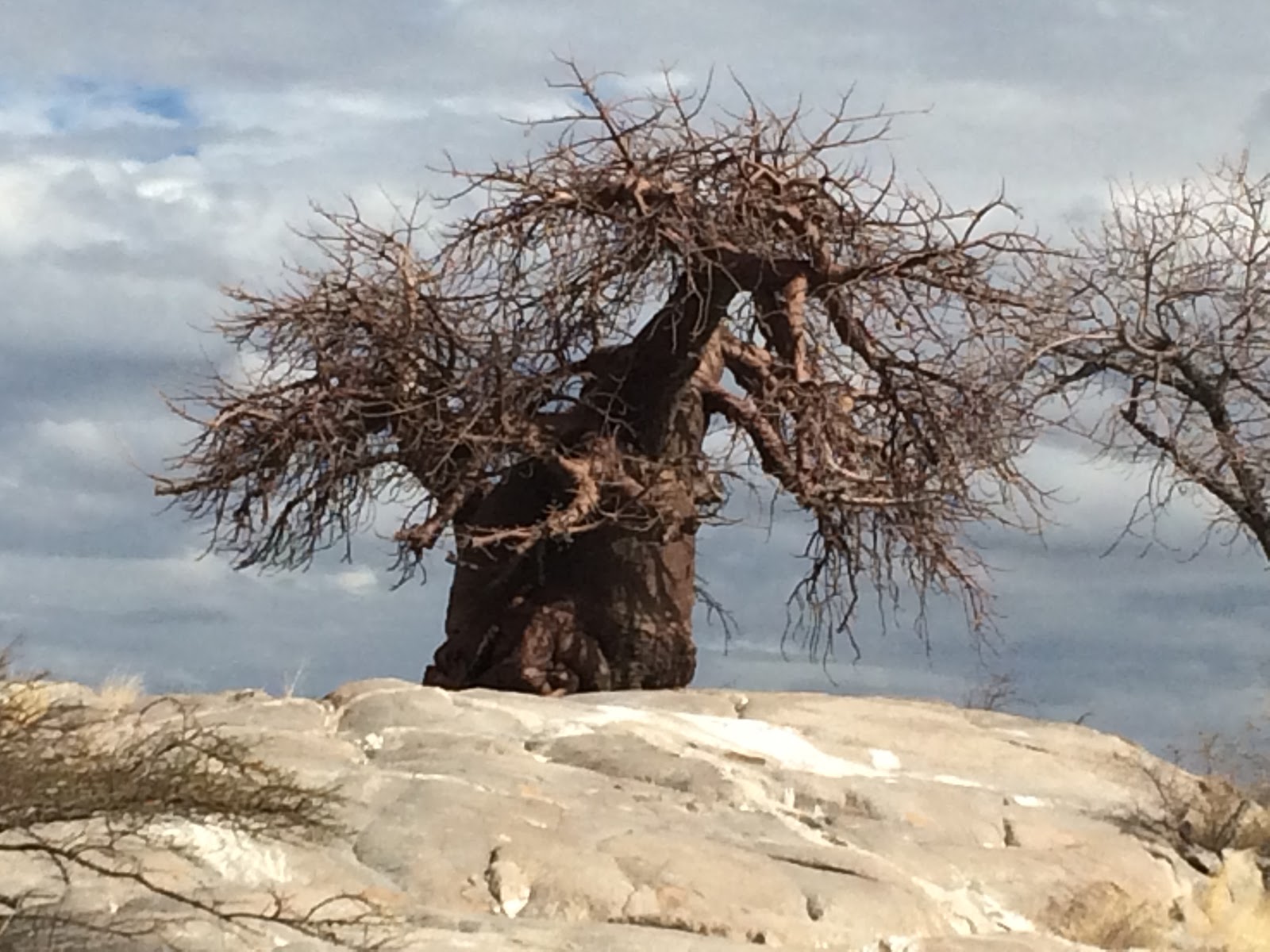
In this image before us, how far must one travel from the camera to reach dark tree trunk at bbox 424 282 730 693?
45.8 feet

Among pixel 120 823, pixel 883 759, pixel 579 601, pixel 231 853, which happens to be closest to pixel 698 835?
pixel 231 853

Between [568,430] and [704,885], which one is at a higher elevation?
[568,430]

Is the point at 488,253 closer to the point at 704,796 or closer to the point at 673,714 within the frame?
the point at 673,714

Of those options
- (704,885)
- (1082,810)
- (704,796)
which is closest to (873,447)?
(1082,810)

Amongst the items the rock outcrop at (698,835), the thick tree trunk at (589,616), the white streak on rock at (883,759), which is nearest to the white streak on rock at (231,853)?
the rock outcrop at (698,835)

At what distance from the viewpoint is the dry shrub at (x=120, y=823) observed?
641cm

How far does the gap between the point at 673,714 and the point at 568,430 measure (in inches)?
142

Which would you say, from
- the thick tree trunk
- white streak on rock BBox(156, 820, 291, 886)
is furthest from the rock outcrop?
the thick tree trunk

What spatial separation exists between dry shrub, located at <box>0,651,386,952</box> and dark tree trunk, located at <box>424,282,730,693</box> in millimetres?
6601

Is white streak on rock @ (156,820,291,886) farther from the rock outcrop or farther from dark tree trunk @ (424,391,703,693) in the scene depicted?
dark tree trunk @ (424,391,703,693)

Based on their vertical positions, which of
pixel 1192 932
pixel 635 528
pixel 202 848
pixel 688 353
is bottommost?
pixel 1192 932

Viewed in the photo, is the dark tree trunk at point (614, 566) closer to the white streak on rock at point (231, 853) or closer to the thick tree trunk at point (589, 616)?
the thick tree trunk at point (589, 616)

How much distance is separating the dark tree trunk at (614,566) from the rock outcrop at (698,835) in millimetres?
1530

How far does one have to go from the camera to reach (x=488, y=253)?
14.2 metres
